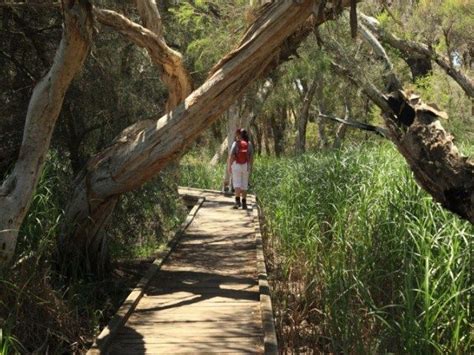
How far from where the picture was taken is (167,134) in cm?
712

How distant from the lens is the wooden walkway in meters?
5.37

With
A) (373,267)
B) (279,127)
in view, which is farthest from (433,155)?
(279,127)

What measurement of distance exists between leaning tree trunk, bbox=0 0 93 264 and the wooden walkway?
5.00 ft

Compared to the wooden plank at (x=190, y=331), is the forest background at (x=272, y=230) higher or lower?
higher

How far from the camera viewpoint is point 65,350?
19.6 ft

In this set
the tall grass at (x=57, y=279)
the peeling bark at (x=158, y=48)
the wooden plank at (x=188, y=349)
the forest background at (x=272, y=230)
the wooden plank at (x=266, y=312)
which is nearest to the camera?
the forest background at (x=272, y=230)

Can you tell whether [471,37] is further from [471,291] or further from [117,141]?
[471,291]

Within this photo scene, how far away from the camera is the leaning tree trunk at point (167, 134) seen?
6793 millimetres

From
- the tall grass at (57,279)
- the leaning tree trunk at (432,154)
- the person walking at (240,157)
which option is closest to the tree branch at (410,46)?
the person walking at (240,157)

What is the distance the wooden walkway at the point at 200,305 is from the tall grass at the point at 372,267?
52 cm

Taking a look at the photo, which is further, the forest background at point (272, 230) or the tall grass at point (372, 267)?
the forest background at point (272, 230)

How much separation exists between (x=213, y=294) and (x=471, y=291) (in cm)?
318

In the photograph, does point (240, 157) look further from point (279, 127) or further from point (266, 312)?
point (279, 127)

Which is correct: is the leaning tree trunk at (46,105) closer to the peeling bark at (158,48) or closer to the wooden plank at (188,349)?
the peeling bark at (158,48)
